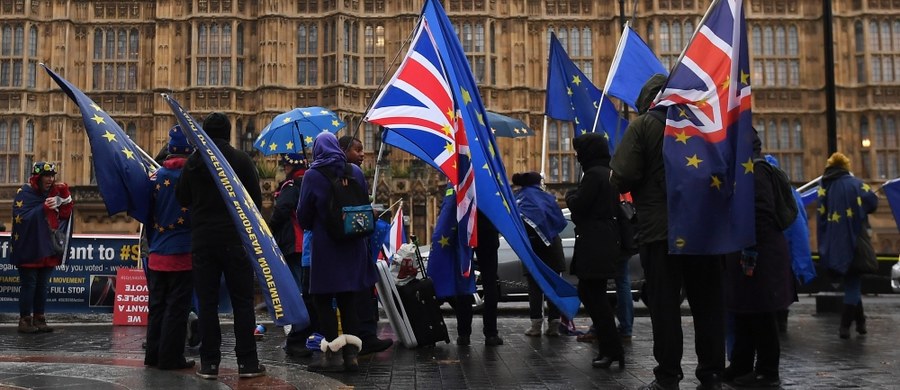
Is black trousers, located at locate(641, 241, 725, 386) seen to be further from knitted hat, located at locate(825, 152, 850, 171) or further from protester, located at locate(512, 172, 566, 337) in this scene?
knitted hat, located at locate(825, 152, 850, 171)

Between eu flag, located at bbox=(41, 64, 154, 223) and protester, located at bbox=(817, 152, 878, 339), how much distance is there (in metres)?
7.01

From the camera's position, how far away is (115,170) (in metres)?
7.26

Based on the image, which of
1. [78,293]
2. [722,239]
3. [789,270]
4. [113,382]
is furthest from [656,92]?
[78,293]

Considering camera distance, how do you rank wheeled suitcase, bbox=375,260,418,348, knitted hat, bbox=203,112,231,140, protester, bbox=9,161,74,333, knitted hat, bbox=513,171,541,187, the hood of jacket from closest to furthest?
the hood of jacket → knitted hat, bbox=203,112,231,140 → wheeled suitcase, bbox=375,260,418,348 → knitted hat, bbox=513,171,541,187 → protester, bbox=9,161,74,333

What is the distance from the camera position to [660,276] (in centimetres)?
575

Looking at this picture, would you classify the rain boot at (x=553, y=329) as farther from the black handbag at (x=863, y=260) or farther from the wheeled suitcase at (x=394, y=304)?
the black handbag at (x=863, y=260)

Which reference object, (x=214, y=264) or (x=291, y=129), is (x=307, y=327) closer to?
(x=214, y=264)

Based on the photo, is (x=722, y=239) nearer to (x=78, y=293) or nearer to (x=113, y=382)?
(x=113, y=382)

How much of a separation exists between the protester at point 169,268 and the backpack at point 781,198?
4.29m

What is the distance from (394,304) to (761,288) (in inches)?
143

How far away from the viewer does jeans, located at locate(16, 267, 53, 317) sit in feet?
35.0

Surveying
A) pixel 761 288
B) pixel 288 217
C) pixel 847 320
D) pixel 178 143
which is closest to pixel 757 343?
pixel 761 288

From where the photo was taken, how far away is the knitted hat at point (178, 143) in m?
7.40


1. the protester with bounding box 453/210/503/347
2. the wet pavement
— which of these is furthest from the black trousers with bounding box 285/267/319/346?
the protester with bounding box 453/210/503/347
